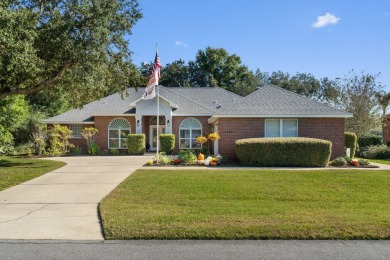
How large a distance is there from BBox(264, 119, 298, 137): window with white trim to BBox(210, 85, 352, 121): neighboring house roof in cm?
55

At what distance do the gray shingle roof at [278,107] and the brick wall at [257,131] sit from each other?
1.43 ft

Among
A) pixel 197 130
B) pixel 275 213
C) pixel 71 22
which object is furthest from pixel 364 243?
pixel 197 130

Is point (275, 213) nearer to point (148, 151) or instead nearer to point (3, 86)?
point (3, 86)

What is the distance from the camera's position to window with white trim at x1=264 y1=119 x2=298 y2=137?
68.1 ft

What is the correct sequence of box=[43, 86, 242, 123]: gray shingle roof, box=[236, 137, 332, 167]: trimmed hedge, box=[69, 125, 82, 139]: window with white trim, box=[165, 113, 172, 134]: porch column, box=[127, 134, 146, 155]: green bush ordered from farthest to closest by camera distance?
box=[69, 125, 82, 139]: window with white trim < box=[43, 86, 242, 123]: gray shingle roof < box=[165, 113, 172, 134]: porch column < box=[127, 134, 146, 155]: green bush < box=[236, 137, 332, 167]: trimmed hedge

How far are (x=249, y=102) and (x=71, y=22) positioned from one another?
35.8 feet

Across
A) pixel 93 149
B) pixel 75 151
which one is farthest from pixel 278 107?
pixel 75 151

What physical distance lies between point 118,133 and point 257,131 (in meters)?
13.0

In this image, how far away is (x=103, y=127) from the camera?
29.5 metres

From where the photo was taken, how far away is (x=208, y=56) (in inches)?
2239

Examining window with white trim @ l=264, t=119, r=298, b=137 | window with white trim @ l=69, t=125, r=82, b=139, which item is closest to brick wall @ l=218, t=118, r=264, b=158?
window with white trim @ l=264, t=119, r=298, b=137

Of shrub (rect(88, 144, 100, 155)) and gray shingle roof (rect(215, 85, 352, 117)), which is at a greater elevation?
gray shingle roof (rect(215, 85, 352, 117))

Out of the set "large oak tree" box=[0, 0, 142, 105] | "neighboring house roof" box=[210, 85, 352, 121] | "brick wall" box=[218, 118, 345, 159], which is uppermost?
"large oak tree" box=[0, 0, 142, 105]

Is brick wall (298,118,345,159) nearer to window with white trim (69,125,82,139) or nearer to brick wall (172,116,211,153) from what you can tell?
brick wall (172,116,211,153)
